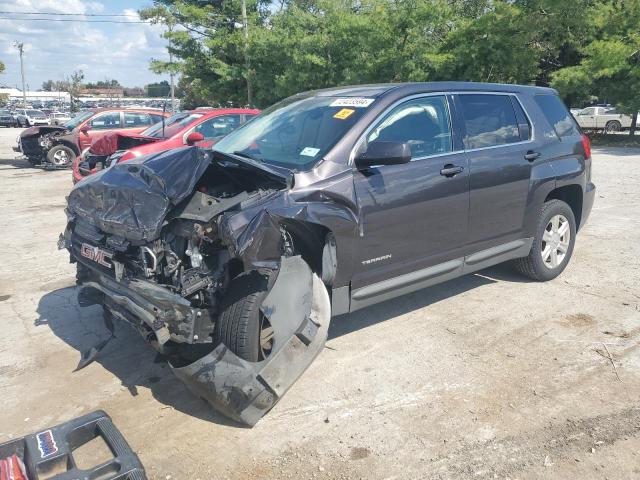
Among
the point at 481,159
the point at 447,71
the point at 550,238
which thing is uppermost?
the point at 447,71

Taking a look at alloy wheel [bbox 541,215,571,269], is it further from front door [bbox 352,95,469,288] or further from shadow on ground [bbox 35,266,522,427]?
front door [bbox 352,95,469,288]

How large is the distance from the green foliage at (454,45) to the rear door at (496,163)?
16353mm

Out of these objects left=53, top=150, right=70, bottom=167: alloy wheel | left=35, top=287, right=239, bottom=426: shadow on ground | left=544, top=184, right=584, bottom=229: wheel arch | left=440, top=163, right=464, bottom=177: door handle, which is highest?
left=440, top=163, right=464, bottom=177: door handle

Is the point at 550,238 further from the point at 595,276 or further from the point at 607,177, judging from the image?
the point at 607,177

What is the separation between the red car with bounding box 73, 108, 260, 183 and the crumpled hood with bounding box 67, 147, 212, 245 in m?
2.66

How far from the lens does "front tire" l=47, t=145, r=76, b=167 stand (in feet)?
50.6

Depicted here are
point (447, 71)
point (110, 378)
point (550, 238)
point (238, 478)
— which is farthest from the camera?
point (447, 71)

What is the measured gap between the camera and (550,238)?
554 cm

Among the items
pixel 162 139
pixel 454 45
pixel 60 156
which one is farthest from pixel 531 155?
pixel 454 45

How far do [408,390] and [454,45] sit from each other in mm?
20862

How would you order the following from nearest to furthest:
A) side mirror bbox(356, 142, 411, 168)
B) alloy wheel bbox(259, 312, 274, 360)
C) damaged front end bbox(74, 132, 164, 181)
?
alloy wheel bbox(259, 312, 274, 360), side mirror bbox(356, 142, 411, 168), damaged front end bbox(74, 132, 164, 181)

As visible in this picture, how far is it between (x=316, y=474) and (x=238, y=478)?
41 centimetres

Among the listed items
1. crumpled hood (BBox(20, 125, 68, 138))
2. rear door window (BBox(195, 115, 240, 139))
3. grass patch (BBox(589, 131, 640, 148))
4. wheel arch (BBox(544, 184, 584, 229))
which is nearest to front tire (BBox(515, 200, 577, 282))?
wheel arch (BBox(544, 184, 584, 229))

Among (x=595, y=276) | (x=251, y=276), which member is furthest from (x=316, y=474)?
(x=595, y=276)
